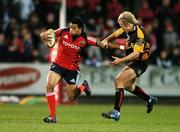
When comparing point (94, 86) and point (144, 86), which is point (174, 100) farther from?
point (94, 86)

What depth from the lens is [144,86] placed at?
24.2 metres

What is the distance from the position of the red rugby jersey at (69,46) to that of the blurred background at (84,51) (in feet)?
25.5

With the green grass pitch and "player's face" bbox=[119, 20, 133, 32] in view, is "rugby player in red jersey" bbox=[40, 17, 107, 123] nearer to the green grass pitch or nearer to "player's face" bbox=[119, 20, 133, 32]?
"player's face" bbox=[119, 20, 133, 32]

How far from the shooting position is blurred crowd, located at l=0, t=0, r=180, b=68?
24.2 meters

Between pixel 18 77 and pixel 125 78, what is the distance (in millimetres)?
9486

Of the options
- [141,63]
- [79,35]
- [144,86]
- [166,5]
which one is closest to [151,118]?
[141,63]

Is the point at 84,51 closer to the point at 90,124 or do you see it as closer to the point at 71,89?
the point at 71,89

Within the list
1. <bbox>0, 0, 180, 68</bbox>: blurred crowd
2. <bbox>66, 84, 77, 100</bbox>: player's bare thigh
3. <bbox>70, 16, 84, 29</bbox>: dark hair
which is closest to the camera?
<bbox>70, 16, 84, 29</bbox>: dark hair

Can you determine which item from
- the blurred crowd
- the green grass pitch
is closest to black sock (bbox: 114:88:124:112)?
the green grass pitch

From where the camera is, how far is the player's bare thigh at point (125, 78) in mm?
15047

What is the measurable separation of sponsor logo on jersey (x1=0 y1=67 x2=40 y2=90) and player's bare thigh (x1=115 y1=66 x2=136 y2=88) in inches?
357

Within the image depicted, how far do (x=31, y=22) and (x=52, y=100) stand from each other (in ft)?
35.5

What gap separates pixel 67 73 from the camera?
1515cm

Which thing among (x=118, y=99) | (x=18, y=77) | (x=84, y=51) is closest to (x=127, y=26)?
(x=118, y=99)
